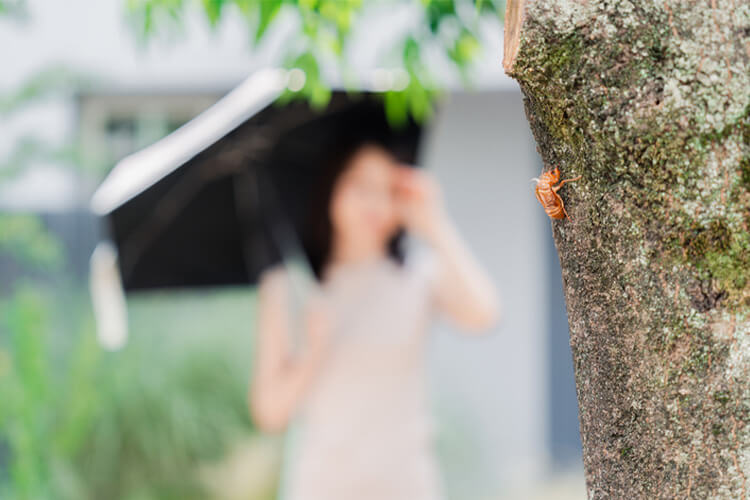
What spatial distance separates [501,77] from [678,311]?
5.63 meters

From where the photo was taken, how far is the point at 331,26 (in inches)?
54.4

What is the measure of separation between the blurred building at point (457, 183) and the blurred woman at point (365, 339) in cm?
270

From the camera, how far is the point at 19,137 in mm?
4879

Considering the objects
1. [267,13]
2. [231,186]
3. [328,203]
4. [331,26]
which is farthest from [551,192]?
[231,186]

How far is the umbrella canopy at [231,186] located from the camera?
8.26 ft

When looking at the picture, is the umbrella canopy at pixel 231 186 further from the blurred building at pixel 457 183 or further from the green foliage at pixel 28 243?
the blurred building at pixel 457 183

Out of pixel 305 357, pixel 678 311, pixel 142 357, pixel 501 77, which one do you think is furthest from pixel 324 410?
pixel 501 77

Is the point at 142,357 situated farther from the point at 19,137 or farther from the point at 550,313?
the point at 550,313

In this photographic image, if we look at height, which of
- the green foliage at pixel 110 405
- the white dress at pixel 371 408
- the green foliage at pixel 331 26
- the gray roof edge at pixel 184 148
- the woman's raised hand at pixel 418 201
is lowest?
the green foliage at pixel 110 405

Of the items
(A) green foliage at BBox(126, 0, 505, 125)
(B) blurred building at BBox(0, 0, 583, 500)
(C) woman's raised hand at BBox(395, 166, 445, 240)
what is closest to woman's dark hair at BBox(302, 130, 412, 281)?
(C) woman's raised hand at BBox(395, 166, 445, 240)

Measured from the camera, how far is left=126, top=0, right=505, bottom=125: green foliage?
1.22 metres

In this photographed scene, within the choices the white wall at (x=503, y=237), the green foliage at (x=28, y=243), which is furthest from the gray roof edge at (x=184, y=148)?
the white wall at (x=503, y=237)

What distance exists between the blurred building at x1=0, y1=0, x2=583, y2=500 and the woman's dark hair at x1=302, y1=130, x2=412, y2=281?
2569 mm

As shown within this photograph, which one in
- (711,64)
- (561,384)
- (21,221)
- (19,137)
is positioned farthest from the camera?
(561,384)
